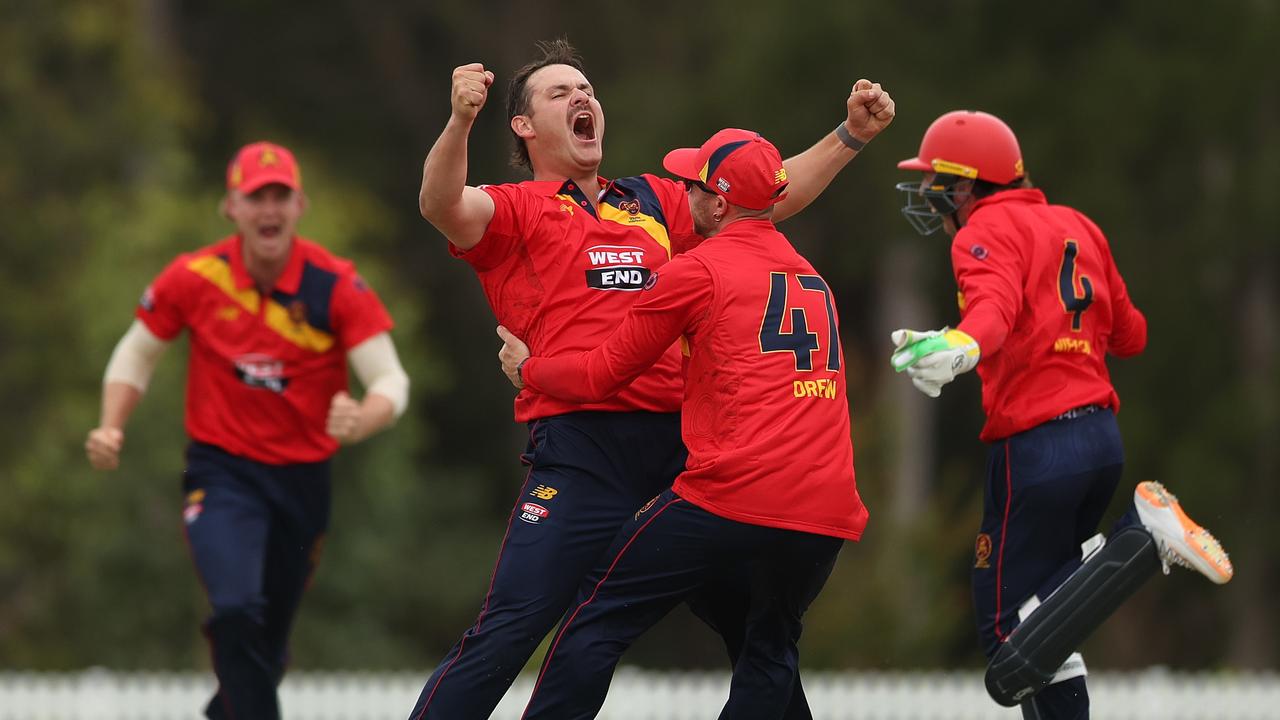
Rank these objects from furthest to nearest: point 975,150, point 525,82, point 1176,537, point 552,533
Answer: point 975,150, point 525,82, point 1176,537, point 552,533

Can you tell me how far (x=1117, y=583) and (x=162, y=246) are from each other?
15.9m

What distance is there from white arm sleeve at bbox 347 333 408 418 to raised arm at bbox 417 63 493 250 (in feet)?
6.86

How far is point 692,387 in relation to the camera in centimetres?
629

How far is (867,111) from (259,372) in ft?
9.90

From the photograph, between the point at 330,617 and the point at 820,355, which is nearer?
the point at 820,355

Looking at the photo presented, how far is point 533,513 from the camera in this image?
254 inches

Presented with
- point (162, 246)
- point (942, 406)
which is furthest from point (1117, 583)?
point (942, 406)

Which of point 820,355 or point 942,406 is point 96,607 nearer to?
point 942,406

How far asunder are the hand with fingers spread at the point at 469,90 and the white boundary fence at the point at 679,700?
690 cm

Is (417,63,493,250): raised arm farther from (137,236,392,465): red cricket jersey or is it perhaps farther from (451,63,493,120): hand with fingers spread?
(137,236,392,465): red cricket jersey

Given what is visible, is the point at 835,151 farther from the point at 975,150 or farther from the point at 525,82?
the point at 525,82

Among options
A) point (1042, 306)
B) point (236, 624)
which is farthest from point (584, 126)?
point (236, 624)

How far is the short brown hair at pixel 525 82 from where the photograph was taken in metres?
6.94

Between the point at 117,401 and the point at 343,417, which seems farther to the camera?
the point at 117,401
